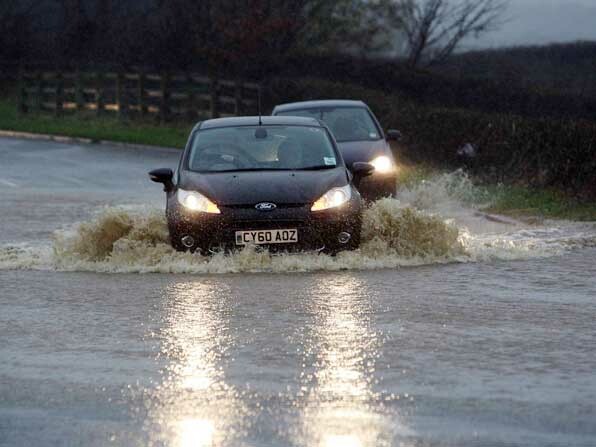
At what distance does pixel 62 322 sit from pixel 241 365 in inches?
90.5

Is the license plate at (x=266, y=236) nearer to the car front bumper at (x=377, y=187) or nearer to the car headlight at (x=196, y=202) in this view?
the car headlight at (x=196, y=202)

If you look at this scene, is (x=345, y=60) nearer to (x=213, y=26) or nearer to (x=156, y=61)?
(x=213, y=26)

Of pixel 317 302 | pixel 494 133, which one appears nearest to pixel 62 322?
pixel 317 302

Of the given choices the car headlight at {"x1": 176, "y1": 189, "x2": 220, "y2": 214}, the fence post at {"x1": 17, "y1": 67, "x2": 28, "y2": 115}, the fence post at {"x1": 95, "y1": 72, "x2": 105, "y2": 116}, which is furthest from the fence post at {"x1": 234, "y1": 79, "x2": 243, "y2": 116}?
the car headlight at {"x1": 176, "y1": 189, "x2": 220, "y2": 214}

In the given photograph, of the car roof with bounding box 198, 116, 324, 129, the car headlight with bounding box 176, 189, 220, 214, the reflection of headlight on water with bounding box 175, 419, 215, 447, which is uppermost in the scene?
the car roof with bounding box 198, 116, 324, 129

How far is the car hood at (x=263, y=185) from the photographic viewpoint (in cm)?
1436

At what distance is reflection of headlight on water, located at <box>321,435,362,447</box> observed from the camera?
6984 millimetres

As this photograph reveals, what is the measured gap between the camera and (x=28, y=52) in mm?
65625

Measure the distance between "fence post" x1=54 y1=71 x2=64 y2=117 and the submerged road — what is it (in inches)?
A: 1559

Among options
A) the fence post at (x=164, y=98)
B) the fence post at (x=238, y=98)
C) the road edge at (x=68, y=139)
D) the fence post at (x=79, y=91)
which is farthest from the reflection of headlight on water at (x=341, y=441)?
the fence post at (x=79, y=91)

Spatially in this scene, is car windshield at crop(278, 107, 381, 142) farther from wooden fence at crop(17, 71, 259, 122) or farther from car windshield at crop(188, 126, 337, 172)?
wooden fence at crop(17, 71, 259, 122)

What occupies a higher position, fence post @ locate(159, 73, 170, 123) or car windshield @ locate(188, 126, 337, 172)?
car windshield @ locate(188, 126, 337, 172)

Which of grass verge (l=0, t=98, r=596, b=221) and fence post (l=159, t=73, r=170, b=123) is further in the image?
fence post (l=159, t=73, r=170, b=123)

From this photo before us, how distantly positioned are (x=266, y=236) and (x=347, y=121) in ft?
27.4
